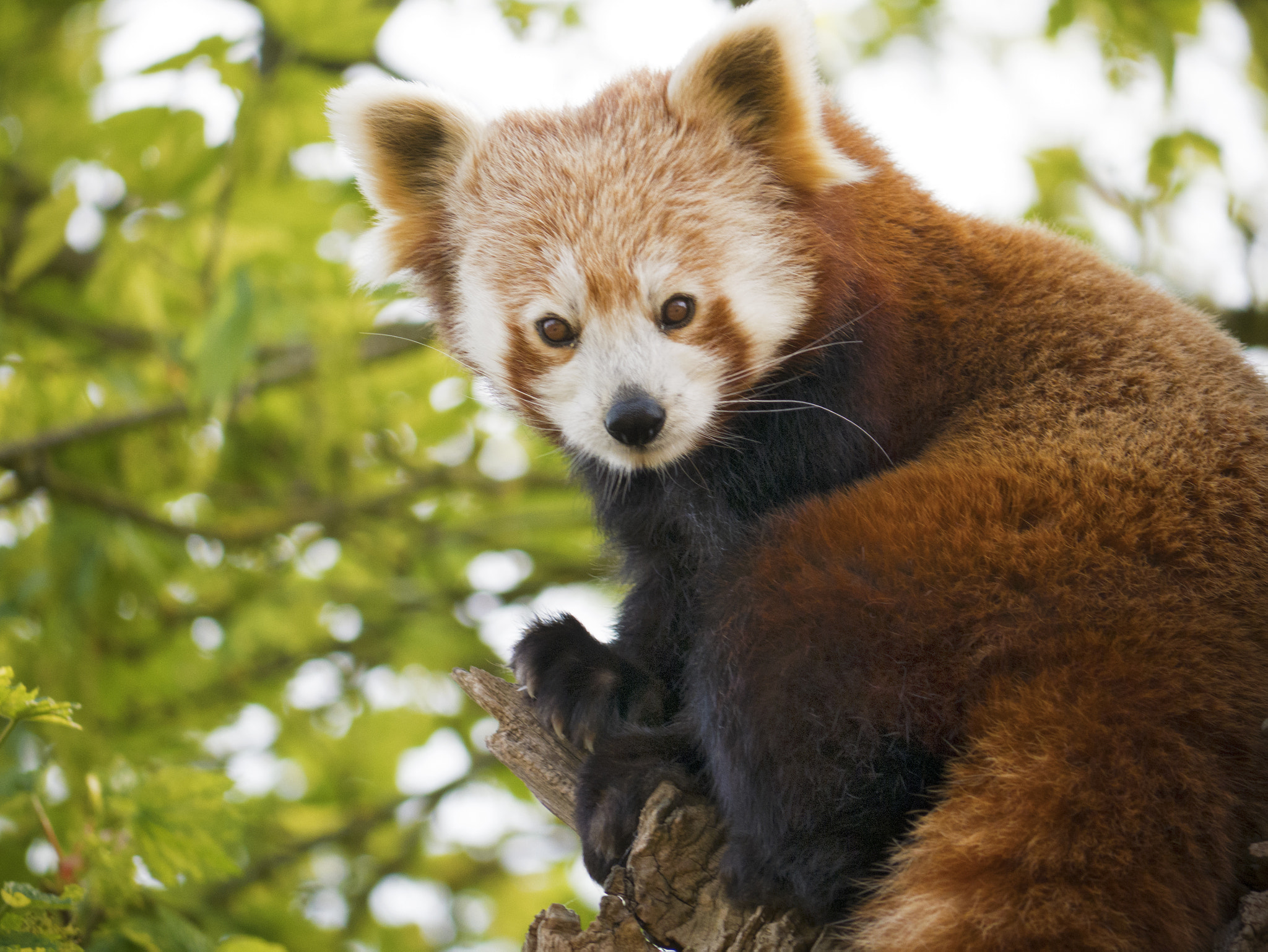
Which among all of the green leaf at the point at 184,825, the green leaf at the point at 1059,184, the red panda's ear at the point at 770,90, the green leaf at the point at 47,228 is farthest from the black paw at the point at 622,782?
the green leaf at the point at 1059,184

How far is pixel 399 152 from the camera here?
10.7 ft

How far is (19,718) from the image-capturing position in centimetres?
190

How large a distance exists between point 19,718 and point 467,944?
341 centimetres

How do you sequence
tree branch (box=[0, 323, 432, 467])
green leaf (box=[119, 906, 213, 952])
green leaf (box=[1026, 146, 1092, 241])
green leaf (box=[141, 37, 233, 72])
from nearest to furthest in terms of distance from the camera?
green leaf (box=[119, 906, 213, 952]), green leaf (box=[141, 37, 233, 72]), tree branch (box=[0, 323, 432, 467]), green leaf (box=[1026, 146, 1092, 241])

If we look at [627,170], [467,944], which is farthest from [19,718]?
[467,944]

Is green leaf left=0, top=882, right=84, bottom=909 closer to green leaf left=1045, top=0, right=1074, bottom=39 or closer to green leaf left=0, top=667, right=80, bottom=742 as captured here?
green leaf left=0, top=667, right=80, bottom=742

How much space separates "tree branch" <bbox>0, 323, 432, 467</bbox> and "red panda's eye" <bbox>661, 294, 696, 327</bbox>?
1.64m

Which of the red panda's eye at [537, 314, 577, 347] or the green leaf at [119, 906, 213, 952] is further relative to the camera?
the red panda's eye at [537, 314, 577, 347]

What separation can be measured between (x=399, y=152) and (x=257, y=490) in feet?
8.22

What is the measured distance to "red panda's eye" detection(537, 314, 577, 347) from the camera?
284cm

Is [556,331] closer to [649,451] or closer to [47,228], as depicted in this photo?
[649,451]

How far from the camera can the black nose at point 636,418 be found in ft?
8.58

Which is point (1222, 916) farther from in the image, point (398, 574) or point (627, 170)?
point (398, 574)

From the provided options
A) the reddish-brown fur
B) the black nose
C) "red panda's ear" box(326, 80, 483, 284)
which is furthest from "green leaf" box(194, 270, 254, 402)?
the reddish-brown fur
